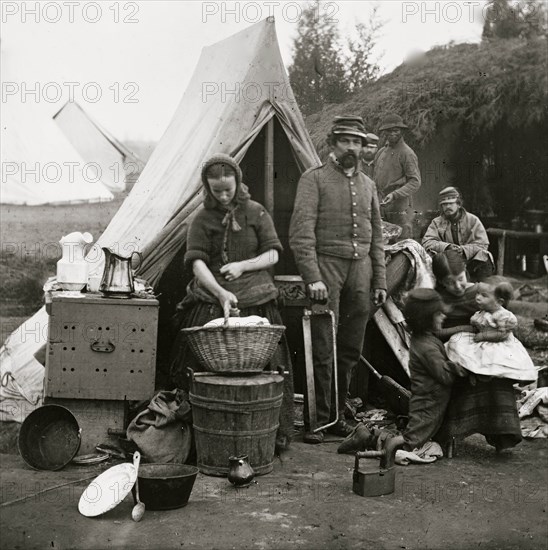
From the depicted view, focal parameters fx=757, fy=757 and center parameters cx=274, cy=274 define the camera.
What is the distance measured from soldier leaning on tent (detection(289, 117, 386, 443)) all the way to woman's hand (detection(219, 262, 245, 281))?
55 centimetres

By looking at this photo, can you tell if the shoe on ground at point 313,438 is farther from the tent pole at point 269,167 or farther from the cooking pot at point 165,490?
the tent pole at point 269,167

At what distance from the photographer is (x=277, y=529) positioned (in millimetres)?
3393

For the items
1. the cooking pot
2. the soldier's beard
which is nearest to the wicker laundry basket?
the cooking pot

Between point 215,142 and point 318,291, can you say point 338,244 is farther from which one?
point 215,142

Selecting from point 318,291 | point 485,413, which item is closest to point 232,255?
point 318,291

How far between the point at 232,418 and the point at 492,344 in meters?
1.72

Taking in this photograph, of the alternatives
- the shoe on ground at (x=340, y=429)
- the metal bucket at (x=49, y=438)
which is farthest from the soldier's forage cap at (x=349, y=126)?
the metal bucket at (x=49, y=438)

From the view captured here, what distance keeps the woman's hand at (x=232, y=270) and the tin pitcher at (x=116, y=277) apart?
63cm

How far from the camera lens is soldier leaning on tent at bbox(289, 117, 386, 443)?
512 cm

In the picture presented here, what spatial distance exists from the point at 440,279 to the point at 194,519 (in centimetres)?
278

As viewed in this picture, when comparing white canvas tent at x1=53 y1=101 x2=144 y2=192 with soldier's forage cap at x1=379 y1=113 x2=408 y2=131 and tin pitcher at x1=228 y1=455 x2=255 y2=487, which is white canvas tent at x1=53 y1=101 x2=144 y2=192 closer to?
soldier's forage cap at x1=379 y1=113 x2=408 y2=131

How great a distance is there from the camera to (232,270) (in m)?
4.64

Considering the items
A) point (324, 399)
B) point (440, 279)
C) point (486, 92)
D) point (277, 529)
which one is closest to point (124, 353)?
point (324, 399)

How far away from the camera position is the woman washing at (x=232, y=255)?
183 inches
